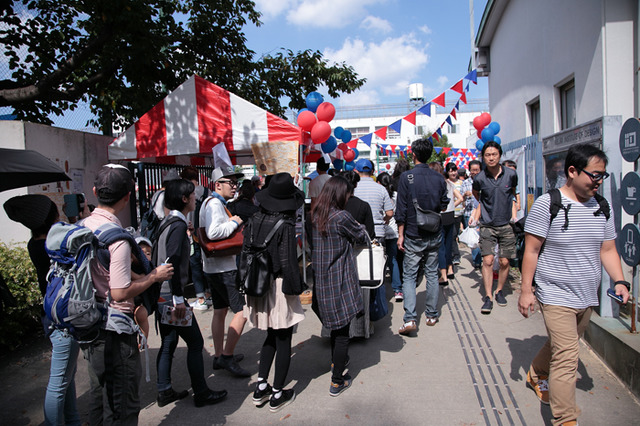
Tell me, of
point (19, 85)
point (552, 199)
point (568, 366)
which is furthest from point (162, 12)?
point (568, 366)

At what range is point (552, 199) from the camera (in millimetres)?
2848

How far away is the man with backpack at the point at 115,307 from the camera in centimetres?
225

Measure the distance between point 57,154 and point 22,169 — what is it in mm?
3135

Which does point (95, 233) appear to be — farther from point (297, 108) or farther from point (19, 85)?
point (297, 108)

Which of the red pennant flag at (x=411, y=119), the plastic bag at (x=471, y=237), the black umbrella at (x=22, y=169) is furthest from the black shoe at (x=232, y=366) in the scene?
the red pennant flag at (x=411, y=119)

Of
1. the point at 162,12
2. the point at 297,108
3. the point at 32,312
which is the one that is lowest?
the point at 32,312

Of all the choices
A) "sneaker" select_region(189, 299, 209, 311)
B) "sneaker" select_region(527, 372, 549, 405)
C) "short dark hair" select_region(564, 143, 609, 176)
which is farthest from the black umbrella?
"sneaker" select_region(527, 372, 549, 405)

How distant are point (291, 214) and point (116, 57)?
6090 millimetres

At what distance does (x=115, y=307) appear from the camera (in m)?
2.33

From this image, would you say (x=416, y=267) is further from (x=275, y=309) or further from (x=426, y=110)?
(x=426, y=110)

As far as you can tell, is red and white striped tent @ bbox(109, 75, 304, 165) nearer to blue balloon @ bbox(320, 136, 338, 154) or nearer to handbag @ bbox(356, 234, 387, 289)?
blue balloon @ bbox(320, 136, 338, 154)

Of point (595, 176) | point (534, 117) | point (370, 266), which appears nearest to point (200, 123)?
point (370, 266)

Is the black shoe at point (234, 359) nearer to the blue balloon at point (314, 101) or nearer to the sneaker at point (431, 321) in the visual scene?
the sneaker at point (431, 321)

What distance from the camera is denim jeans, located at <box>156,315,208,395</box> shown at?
10.5ft
